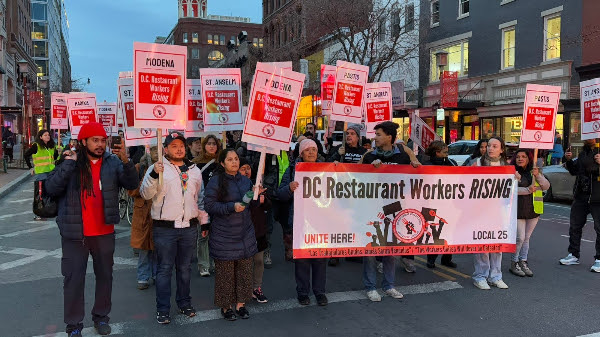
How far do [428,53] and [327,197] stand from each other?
26405mm

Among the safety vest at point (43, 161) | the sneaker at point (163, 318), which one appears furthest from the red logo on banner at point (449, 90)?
the sneaker at point (163, 318)

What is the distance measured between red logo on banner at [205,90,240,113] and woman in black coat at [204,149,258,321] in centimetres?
318

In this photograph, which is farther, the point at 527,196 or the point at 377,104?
the point at 377,104

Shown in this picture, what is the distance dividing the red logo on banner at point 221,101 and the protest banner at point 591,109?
540 cm

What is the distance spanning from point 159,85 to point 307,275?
2610 millimetres

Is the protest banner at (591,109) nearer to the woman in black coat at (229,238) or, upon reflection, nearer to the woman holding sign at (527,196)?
the woman holding sign at (527,196)

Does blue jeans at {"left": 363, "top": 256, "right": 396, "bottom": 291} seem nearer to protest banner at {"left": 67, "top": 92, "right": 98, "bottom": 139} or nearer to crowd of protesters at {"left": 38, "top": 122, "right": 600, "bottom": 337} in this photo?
crowd of protesters at {"left": 38, "top": 122, "right": 600, "bottom": 337}

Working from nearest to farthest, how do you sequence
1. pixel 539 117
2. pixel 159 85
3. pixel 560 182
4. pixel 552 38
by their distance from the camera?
pixel 159 85 < pixel 539 117 < pixel 560 182 < pixel 552 38

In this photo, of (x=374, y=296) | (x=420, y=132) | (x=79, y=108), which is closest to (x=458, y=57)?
(x=420, y=132)

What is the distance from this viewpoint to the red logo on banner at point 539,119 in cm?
697

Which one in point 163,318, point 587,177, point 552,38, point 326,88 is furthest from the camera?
point 552,38

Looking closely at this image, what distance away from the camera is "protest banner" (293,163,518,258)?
5.66 meters

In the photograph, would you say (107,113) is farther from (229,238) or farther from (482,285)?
(482,285)

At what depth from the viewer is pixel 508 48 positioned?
25391 millimetres
